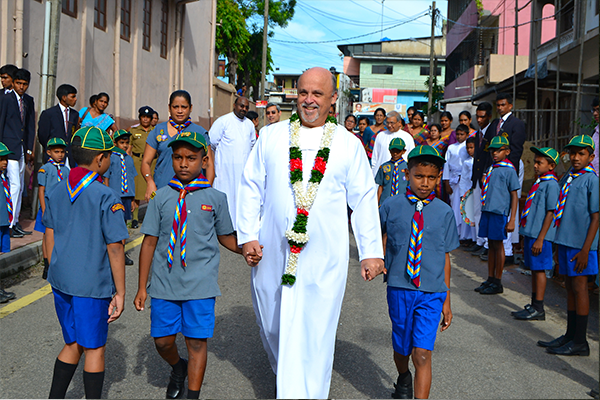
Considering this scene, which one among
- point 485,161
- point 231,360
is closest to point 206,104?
point 485,161

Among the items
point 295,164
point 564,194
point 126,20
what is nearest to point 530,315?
point 564,194

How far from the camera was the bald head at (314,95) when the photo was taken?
4055 mm

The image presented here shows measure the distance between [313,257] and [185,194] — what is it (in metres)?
0.91

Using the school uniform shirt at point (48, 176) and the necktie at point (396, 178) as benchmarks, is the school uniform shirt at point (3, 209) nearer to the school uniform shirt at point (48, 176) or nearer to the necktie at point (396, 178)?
the school uniform shirt at point (48, 176)

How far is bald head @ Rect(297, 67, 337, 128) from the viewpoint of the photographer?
405cm

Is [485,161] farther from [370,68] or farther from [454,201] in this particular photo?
[370,68]

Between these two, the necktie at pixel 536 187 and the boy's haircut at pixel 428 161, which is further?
the necktie at pixel 536 187

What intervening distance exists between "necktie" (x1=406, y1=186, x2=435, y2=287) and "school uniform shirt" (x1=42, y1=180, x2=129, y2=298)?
1851mm

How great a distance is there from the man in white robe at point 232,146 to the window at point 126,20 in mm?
9366

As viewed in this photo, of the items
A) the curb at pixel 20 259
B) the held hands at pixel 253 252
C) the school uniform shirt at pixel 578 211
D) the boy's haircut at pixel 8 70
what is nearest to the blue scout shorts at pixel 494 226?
the school uniform shirt at pixel 578 211

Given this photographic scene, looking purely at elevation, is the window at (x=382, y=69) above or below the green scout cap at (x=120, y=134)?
above

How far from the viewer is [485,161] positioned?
9.29m

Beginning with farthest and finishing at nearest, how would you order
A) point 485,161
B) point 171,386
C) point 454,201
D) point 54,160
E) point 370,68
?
1. point 370,68
2. point 454,201
3. point 485,161
4. point 54,160
5. point 171,386

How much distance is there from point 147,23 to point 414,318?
55.4ft
